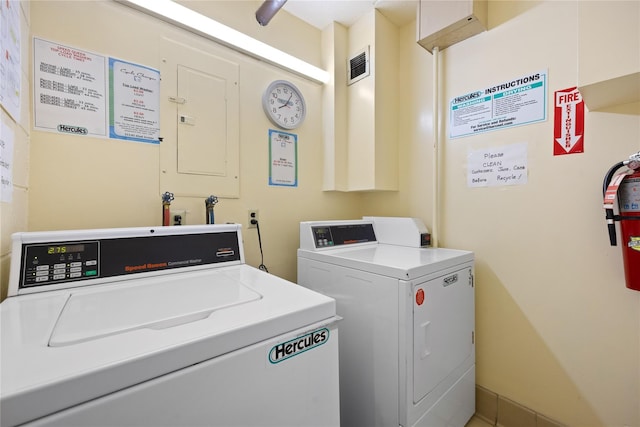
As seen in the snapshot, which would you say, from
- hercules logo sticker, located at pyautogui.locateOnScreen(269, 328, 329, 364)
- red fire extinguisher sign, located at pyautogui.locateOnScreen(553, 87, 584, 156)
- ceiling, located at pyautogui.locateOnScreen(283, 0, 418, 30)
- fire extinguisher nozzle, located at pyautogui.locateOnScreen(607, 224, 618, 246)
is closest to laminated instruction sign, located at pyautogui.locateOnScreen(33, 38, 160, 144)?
ceiling, located at pyautogui.locateOnScreen(283, 0, 418, 30)

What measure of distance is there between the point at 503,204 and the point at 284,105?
1471 mm

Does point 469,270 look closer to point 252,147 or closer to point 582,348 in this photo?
point 582,348

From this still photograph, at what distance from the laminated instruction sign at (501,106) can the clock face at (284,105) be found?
100cm

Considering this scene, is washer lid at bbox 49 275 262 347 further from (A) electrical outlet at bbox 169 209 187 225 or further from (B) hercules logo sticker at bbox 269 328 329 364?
(A) electrical outlet at bbox 169 209 187 225

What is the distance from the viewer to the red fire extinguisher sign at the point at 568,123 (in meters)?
1.32

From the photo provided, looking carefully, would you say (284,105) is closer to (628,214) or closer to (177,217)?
(177,217)

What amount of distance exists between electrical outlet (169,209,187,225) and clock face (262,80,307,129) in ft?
2.66

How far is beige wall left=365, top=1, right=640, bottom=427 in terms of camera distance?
125cm

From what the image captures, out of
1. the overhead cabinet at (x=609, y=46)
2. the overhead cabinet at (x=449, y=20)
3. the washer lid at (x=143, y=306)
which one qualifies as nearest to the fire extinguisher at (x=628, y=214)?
the overhead cabinet at (x=609, y=46)

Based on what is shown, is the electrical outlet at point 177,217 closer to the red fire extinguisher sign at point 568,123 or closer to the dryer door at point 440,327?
the dryer door at point 440,327

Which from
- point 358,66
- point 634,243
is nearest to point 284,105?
point 358,66

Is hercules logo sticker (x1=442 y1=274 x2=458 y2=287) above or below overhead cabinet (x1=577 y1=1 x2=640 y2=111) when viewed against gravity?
below

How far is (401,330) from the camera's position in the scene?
3.69 ft

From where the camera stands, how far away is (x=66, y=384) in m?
0.46
